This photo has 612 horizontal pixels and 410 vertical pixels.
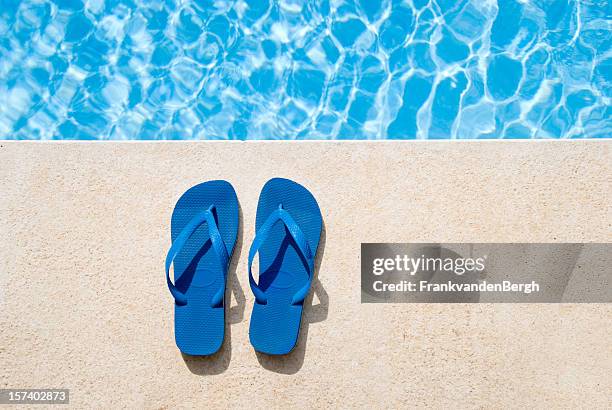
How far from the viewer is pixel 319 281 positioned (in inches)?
74.0

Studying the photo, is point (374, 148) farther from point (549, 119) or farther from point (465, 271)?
point (549, 119)

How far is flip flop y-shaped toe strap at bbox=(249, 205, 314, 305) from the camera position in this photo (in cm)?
176

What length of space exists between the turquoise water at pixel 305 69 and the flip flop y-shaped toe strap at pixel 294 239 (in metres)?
0.64

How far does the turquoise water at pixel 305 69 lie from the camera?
2.26 m

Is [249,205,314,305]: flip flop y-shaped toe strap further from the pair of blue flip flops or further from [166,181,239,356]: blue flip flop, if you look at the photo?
[166,181,239,356]: blue flip flop

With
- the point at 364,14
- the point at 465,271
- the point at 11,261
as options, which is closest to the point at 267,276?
the point at 465,271

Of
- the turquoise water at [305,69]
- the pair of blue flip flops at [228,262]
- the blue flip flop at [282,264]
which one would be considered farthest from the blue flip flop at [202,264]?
the turquoise water at [305,69]

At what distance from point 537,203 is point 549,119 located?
2.05ft

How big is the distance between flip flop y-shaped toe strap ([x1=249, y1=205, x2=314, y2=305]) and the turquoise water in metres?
0.64

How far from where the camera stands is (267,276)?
1896mm

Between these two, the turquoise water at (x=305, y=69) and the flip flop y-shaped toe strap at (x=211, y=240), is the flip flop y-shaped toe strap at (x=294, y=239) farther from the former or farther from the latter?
the turquoise water at (x=305, y=69)

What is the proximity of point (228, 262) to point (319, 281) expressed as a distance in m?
0.38
